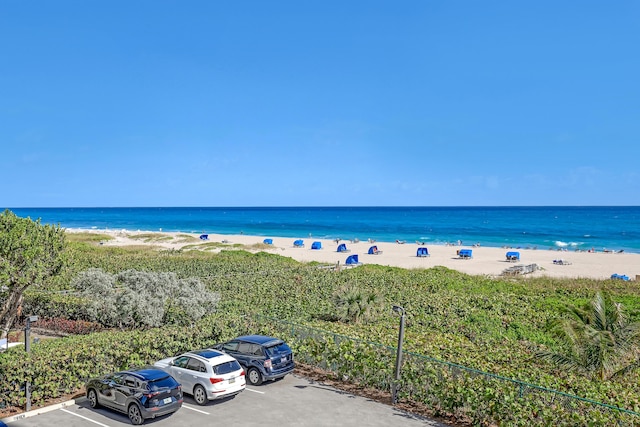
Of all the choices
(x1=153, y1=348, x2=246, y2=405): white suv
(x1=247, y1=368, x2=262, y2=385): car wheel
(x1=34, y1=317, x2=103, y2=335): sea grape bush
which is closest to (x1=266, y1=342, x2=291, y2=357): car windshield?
(x1=247, y1=368, x2=262, y2=385): car wheel

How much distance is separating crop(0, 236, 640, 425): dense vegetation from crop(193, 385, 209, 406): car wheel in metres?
3.08

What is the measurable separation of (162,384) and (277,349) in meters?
4.31

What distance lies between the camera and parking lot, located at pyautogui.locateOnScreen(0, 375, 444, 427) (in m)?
13.6

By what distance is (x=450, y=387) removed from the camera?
45.1 ft

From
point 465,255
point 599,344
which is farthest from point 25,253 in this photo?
point 465,255

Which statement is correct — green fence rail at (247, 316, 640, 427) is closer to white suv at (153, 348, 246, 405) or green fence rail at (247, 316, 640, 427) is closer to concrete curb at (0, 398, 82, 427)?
white suv at (153, 348, 246, 405)

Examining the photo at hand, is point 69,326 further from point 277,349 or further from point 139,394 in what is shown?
point 277,349

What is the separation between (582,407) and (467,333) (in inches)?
488

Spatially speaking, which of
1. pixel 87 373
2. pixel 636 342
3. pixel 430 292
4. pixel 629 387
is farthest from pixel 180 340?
pixel 430 292

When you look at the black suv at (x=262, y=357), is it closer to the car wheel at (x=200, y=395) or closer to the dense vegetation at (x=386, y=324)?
the dense vegetation at (x=386, y=324)

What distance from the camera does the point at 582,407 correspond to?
11398mm

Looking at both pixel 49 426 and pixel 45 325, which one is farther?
pixel 45 325

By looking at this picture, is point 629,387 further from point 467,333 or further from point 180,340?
point 180,340

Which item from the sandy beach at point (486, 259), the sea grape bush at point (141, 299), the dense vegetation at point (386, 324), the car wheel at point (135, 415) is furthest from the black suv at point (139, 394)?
the sandy beach at point (486, 259)
